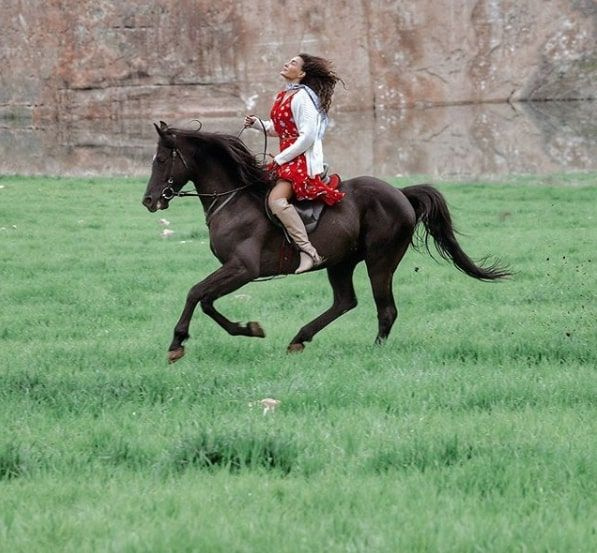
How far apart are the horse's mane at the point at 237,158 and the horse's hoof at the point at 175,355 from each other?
54.7 inches

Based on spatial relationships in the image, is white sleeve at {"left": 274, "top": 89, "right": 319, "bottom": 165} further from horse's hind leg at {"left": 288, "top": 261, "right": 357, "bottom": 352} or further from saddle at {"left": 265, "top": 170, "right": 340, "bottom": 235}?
horse's hind leg at {"left": 288, "top": 261, "right": 357, "bottom": 352}

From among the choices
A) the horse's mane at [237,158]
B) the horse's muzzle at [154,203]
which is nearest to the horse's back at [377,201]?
the horse's mane at [237,158]

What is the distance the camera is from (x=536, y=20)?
177 feet

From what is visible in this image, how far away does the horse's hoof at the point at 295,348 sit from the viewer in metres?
8.76

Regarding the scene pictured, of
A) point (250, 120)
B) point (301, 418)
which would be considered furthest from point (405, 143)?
point (301, 418)

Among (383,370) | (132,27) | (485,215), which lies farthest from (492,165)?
(132,27)

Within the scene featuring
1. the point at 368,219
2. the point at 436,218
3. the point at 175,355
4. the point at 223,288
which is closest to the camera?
the point at 175,355

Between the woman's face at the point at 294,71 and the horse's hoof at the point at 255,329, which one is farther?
the woman's face at the point at 294,71

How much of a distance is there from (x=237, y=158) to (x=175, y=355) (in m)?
1.56

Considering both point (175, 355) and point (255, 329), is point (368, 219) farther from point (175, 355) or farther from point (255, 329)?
point (175, 355)

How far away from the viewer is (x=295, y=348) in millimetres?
8828

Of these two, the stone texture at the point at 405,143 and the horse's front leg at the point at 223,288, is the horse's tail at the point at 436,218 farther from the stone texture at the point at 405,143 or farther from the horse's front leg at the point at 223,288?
the stone texture at the point at 405,143

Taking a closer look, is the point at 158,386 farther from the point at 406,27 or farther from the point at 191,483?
the point at 406,27

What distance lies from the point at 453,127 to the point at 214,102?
617 inches
